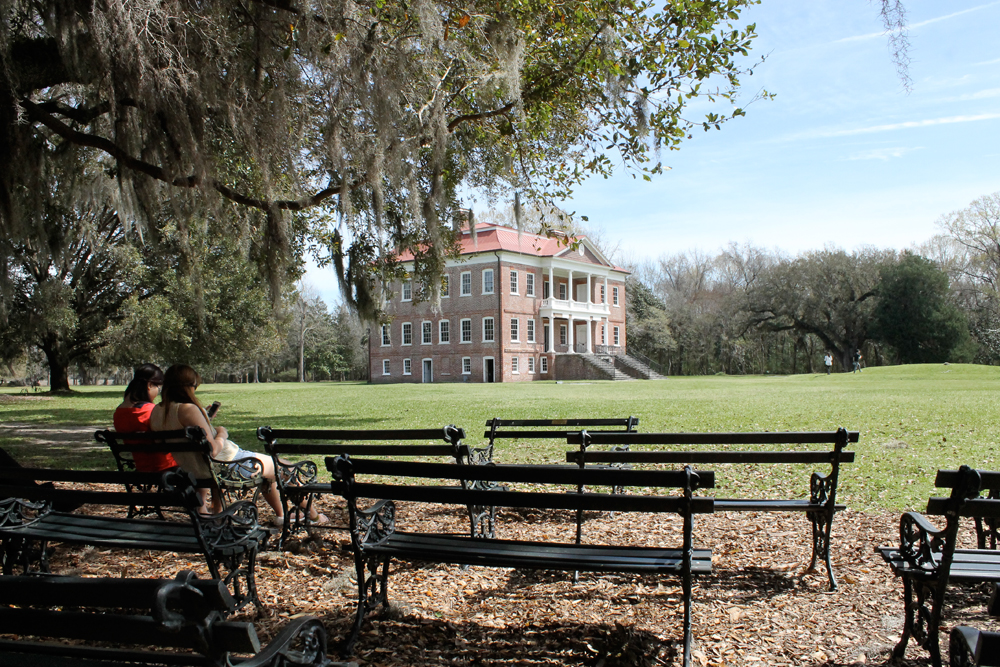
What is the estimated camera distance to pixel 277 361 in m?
66.1

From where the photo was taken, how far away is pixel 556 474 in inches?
109

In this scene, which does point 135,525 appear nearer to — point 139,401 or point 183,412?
point 183,412

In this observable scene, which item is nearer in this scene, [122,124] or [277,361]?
[122,124]

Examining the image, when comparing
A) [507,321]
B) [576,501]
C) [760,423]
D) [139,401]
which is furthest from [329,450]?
[507,321]

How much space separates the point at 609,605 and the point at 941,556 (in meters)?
1.47

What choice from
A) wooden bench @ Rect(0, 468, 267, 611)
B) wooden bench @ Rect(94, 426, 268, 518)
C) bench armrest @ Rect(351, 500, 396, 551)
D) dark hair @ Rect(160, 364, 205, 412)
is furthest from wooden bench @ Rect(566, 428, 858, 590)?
dark hair @ Rect(160, 364, 205, 412)

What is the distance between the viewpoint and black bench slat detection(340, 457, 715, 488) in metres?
2.73

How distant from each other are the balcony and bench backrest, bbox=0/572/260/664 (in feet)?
139

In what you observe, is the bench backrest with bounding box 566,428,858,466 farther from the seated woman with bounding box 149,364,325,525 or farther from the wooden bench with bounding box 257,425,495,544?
the seated woman with bounding box 149,364,325,525

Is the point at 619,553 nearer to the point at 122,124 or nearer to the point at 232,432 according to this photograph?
the point at 122,124

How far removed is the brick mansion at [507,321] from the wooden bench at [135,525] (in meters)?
36.9

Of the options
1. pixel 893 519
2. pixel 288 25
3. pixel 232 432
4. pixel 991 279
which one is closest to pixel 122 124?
pixel 288 25

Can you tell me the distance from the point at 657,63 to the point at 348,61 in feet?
10.5

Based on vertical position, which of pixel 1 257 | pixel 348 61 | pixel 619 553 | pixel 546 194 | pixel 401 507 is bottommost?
pixel 401 507
